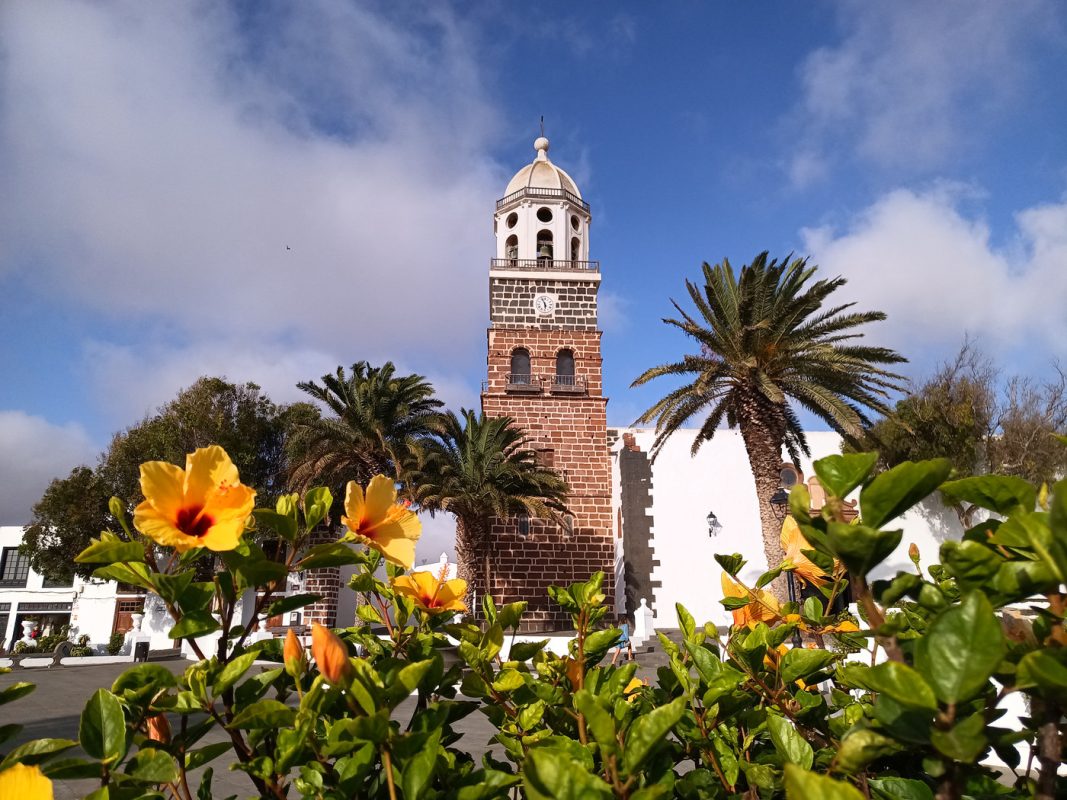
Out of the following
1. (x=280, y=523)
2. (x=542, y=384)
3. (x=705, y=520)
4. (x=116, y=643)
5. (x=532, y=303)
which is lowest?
(x=116, y=643)

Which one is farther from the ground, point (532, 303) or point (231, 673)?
point (532, 303)

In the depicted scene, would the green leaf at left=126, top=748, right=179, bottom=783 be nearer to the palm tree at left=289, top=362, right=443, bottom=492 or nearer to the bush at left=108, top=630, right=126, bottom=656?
the palm tree at left=289, top=362, right=443, bottom=492

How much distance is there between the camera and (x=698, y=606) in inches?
640

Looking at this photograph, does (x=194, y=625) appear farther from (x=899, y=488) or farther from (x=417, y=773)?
(x=899, y=488)

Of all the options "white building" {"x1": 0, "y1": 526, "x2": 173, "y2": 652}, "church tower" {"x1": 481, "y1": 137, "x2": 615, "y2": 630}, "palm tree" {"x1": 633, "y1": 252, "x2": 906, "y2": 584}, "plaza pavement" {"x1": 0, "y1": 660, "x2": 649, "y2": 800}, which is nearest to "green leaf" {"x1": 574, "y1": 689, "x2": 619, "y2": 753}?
"plaza pavement" {"x1": 0, "y1": 660, "x2": 649, "y2": 800}

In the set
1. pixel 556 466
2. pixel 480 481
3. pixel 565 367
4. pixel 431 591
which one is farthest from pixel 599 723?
pixel 565 367

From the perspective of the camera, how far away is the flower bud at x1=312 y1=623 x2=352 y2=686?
2.56ft

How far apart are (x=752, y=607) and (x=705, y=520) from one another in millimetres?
16588

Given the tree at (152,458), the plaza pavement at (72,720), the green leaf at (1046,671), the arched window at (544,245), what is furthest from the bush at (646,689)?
the tree at (152,458)

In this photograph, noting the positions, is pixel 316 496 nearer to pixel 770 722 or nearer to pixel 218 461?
pixel 218 461

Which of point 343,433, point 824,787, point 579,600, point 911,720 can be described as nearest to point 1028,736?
point 911,720

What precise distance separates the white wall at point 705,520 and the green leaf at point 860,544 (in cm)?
1661

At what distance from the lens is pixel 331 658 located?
786mm

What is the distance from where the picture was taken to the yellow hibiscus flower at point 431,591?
3.86ft
